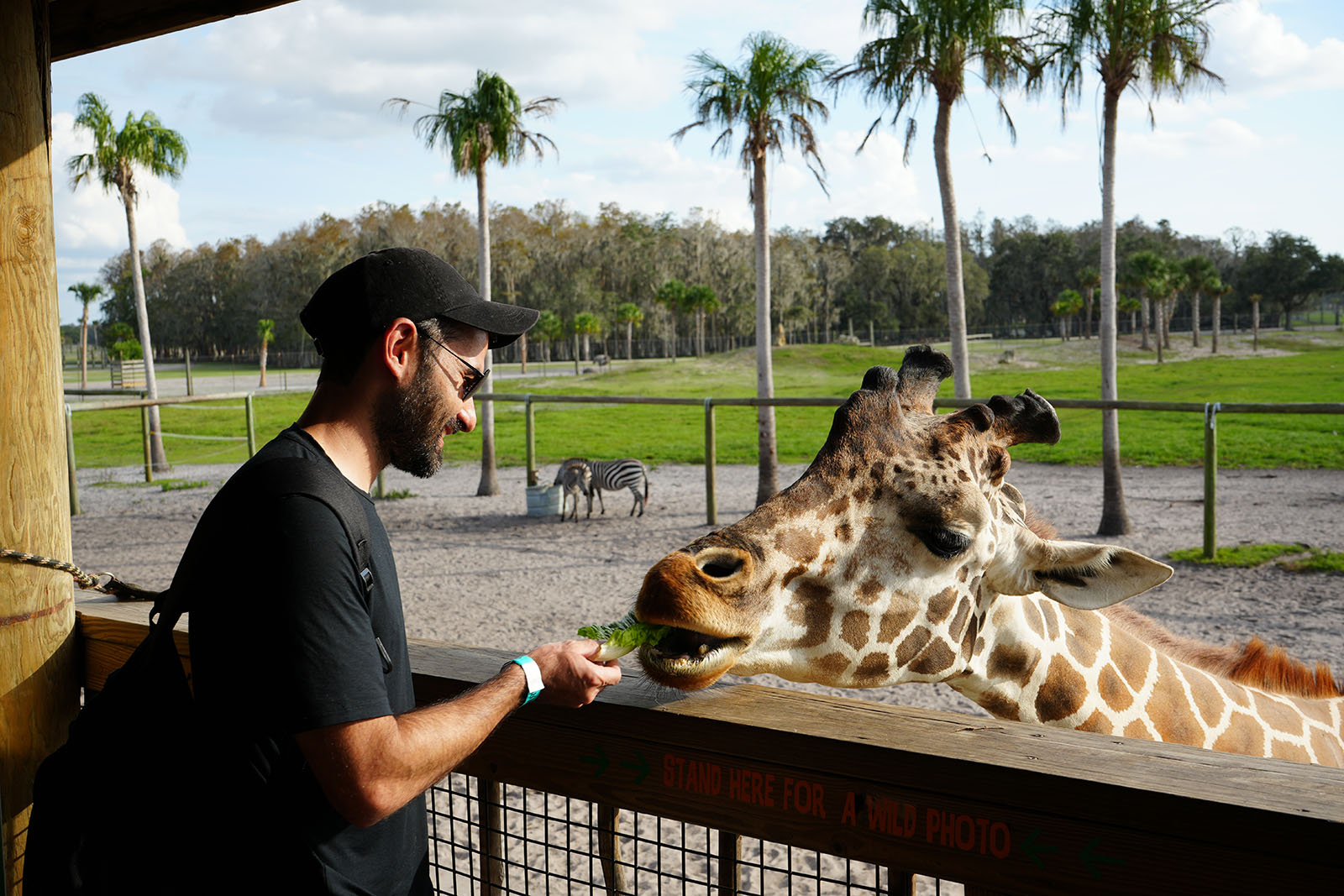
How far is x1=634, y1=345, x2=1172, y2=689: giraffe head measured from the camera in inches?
73.0

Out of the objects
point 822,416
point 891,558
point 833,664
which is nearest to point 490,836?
point 833,664

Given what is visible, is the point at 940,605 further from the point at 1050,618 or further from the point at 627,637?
the point at 627,637

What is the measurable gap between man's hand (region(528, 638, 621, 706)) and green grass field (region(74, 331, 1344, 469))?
702 inches

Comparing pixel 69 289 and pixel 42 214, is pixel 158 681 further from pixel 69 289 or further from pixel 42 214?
pixel 69 289

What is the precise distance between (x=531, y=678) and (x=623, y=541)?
10.6m

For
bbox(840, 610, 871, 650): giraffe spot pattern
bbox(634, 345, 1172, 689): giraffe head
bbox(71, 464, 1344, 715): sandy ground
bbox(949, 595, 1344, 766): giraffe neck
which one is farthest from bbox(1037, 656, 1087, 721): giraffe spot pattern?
bbox(71, 464, 1344, 715): sandy ground

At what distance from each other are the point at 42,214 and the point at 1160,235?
96.3 m

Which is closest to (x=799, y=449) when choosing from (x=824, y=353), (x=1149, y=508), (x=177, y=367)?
(x=1149, y=508)

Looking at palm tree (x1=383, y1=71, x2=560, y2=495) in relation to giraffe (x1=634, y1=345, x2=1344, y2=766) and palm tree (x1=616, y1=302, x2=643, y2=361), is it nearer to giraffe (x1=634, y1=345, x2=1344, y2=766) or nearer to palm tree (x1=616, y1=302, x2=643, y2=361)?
giraffe (x1=634, y1=345, x2=1344, y2=766)

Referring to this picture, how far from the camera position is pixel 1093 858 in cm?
126

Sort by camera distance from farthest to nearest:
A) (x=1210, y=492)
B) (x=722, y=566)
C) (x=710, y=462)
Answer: (x=710, y=462)
(x=1210, y=492)
(x=722, y=566)

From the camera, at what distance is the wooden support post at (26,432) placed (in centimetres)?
221

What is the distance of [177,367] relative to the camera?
7456 centimetres

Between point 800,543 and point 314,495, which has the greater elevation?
point 314,495
